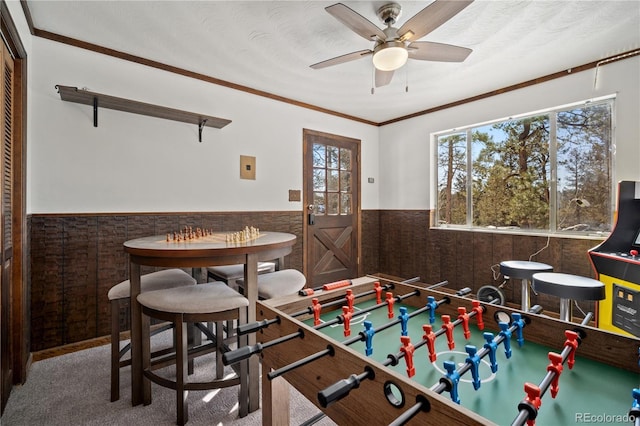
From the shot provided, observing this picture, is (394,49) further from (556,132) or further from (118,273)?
(118,273)

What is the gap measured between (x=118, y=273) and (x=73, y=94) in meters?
1.49

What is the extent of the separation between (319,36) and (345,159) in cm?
223

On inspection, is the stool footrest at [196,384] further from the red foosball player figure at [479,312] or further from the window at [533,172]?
the window at [533,172]

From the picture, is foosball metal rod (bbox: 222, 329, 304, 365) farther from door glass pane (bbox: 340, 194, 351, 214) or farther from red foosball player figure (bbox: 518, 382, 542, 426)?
door glass pane (bbox: 340, 194, 351, 214)

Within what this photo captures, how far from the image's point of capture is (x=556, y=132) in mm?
3205

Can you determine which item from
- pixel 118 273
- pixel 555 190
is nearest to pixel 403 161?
pixel 555 190

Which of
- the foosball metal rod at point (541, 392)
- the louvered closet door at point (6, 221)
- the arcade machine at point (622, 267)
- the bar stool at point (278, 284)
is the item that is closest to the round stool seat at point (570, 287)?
the arcade machine at point (622, 267)

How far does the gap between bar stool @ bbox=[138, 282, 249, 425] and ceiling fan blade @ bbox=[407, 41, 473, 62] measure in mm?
2063

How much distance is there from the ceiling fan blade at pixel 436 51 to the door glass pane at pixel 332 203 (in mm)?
2314

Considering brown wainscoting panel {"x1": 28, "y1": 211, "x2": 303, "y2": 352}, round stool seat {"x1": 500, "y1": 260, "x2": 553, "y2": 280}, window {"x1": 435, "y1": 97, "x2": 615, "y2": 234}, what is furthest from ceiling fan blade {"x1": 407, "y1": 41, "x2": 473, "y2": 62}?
brown wainscoting panel {"x1": 28, "y1": 211, "x2": 303, "y2": 352}

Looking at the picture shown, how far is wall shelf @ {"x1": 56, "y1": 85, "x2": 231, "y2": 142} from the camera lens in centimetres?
234

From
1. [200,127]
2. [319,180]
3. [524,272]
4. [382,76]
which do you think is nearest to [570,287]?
[524,272]

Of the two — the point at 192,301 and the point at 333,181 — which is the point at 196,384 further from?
the point at 333,181

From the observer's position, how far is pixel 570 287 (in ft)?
6.75
